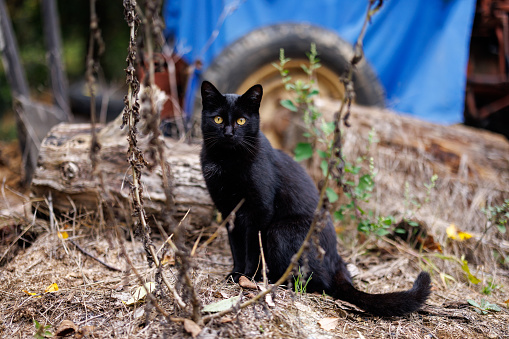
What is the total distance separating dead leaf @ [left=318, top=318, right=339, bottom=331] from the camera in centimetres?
181

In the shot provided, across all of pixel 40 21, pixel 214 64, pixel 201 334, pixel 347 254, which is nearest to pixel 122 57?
pixel 40 21

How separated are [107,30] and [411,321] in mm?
8629

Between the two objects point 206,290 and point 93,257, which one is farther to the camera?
point 93,257

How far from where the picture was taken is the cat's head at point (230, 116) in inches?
87.7

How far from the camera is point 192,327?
154 cm

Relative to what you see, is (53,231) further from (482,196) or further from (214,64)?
(482,196)

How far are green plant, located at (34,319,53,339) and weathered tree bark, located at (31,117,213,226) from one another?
3.47 feet

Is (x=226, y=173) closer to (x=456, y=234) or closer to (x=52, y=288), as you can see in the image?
(x=52, y=288)

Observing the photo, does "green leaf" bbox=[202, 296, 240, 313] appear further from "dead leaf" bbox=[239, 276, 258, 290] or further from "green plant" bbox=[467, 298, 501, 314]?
"green plant" bbox=[467, 298, 501, 314]

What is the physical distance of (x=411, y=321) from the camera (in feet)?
6.52

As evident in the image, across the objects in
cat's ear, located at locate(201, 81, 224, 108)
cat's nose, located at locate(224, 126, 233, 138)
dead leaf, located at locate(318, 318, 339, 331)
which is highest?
cat's ear, located at locate(201, 81, 224, 108)

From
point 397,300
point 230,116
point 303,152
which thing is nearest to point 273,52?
point 303,152

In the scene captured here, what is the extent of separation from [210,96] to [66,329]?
143 cm

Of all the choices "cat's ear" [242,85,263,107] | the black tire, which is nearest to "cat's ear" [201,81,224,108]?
"cat's ear" [242,85,263,107]
